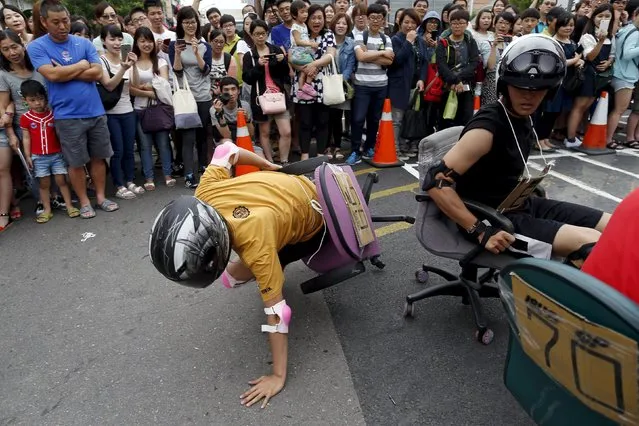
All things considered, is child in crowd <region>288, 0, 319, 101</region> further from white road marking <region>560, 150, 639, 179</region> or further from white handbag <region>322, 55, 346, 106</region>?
white road marking <region>560, 150, 639, 179</region>

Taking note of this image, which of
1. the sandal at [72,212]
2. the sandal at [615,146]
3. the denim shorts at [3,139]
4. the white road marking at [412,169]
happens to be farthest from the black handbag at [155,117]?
the sandal at [615,146]

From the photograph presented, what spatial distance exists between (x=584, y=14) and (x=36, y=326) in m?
7.98

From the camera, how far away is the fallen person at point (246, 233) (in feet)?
6.31

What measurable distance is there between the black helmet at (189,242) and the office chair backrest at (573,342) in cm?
118

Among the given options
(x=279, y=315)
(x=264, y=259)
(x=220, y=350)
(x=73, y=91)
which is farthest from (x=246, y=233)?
(x=73, y=91)

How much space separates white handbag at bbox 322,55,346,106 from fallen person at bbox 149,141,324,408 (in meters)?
2.91

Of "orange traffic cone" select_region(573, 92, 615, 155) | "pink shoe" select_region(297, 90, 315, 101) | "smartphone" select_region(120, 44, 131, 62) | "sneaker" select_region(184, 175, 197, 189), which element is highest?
"smartphone" select_region(120, 44, 131, 62)

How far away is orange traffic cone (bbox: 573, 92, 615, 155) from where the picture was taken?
20.0ft

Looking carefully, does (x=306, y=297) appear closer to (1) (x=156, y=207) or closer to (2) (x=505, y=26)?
(1) (x=156, y=207)

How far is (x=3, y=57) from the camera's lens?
Result: 4.10m

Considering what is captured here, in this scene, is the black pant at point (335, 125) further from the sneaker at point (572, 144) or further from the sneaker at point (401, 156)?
the sneaker at point (572, 144)

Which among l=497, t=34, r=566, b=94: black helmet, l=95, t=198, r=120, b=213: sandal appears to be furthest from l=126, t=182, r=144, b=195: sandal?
l=497, t=34, r=566, b=94: black helmet

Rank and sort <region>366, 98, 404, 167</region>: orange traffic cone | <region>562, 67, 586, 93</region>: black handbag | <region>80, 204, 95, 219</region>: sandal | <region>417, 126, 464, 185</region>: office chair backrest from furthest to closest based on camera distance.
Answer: <region>562, 67, 586, 93</region>: black handbag, <region>366, 98, 404, 167</region>: orange traffic cone, <region>80, 204, 95, 219</region>: sandal, <region>417, 126, 464, 185</region>: office chair backrest

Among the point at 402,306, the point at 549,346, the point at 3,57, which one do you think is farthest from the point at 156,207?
the point at 549,346
